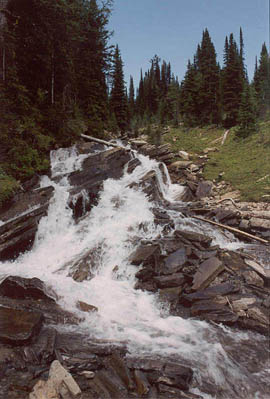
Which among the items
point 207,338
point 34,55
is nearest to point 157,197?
point 207,338

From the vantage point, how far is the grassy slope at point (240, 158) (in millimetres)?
17219

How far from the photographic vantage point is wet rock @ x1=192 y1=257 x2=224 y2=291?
25.4 feet

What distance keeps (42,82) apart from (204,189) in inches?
606

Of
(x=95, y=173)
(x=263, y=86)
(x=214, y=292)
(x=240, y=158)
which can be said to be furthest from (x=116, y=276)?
(x=263, y=86)

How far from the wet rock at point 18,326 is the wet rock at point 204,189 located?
14791 mm

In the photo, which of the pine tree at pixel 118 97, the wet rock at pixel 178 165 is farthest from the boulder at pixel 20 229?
the pine tree at pixel 118 97

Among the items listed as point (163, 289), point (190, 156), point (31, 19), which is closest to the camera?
point (163, 289)

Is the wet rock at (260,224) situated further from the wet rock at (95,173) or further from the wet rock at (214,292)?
the wet rock at (95,173)

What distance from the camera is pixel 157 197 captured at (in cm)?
1614

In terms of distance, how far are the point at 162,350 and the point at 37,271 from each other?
5763mm

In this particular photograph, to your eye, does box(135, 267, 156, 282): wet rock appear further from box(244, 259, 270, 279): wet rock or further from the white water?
box(244, 259, 270, 279): wet rock

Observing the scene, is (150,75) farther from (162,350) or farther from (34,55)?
(162,350)

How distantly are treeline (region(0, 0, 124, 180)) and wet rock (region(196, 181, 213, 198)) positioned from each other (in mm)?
10710

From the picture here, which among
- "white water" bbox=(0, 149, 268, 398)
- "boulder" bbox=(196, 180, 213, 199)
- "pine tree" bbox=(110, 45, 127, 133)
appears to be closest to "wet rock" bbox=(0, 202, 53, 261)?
"white water" bbox=(0, 149, 268, 398)
